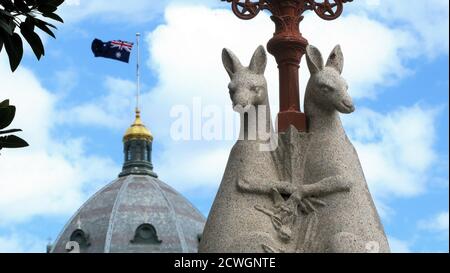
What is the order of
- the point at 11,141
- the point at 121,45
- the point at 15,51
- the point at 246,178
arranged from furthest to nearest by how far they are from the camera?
the point at 121,45 → the point at 246,178 → the point at 15,51 → the point at 11,141

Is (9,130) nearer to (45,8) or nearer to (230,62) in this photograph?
(45,8)

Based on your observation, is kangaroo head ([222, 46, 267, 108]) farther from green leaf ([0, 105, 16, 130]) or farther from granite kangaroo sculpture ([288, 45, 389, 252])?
green leaf ([0, 105, 16, 130])

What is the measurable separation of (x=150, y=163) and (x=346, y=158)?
67726mm

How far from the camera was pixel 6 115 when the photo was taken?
11078mm

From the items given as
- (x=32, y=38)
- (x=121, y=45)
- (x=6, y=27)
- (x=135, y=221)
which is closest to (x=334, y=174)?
(x=32, y=38)

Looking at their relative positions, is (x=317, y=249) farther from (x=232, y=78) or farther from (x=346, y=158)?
(x=232, y=78)

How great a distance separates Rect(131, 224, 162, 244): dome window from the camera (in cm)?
7075

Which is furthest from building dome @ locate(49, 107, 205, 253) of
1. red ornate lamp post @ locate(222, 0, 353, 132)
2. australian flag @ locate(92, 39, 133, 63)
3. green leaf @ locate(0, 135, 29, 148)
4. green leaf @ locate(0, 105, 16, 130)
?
green leaf @ locate(0, 105, 16, 130)

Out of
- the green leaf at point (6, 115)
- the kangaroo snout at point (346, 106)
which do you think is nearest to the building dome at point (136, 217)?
the kangaroo snout at point (346, 106)

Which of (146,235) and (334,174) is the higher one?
(146,235)

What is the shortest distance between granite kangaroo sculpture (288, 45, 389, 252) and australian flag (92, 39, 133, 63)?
30.9 m

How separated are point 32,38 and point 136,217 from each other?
6221 centimetres
